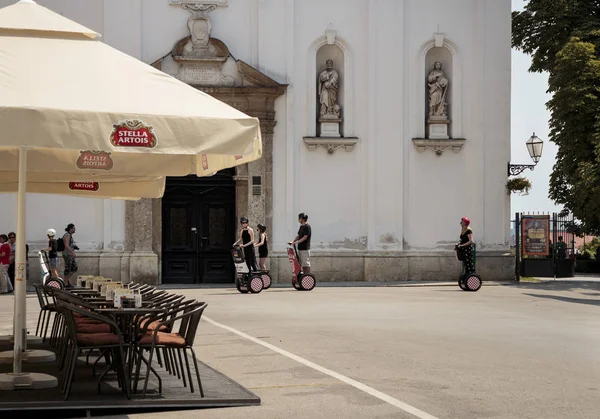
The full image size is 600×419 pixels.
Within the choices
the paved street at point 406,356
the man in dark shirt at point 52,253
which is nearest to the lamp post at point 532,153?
the paved street at point 406,356

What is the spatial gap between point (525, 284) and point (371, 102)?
6.63m

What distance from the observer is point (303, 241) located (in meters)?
27.7

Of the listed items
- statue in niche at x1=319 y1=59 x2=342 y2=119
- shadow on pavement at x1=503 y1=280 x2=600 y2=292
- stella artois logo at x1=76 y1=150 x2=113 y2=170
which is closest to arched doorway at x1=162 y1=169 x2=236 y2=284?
statue in niche at x1=319 y1=59 x2=342 y2=119

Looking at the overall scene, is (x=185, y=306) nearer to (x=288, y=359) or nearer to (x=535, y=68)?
(x=288, y=359)

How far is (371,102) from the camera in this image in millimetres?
32031

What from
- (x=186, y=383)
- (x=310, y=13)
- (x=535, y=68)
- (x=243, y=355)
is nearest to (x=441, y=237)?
(x=310, y=13)

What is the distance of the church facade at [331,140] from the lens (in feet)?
102

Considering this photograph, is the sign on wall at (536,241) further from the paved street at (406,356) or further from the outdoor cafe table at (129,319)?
the outdoor cafe table at (129,319)

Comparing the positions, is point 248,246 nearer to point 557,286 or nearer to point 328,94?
point 328,94

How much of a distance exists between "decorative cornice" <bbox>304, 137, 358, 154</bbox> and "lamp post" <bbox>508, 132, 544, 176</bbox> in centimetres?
472

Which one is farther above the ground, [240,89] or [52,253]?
[240,89]

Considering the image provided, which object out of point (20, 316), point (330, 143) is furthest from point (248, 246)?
point (20, 316)

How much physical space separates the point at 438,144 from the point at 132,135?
948 inches

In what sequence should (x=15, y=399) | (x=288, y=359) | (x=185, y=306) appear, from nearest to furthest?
1. (x=15, y=399)
2. (x=185, y=306)
3. (x=288, y=359)
